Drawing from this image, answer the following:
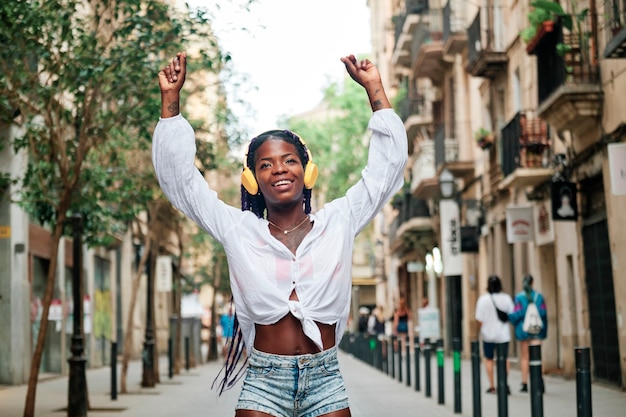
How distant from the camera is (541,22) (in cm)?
2206

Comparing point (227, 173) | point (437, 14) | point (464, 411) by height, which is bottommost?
point (464, 411)

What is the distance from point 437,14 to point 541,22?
18.1 meters

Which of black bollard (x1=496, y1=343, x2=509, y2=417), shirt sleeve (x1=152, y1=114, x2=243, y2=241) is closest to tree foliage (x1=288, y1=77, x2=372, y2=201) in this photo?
black bollard (x1=496, y1=343, x2=509, y2=417)

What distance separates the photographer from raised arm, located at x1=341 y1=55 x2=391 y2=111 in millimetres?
5000

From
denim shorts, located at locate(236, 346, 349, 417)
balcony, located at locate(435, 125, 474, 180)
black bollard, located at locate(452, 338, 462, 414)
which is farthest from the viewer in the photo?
balcony, located at locate(435, 125, 474, 180)

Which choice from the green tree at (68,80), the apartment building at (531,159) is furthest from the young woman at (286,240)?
the apartment building at (531,159)

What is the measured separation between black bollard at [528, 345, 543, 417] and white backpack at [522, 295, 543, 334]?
29.0ft

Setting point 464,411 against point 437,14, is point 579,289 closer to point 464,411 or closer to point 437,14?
point 464,411

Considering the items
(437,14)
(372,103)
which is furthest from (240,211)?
(437,14)

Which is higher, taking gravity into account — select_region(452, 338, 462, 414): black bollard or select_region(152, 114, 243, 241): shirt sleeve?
select_region(152, 114, 243, 241): shirt sleeve

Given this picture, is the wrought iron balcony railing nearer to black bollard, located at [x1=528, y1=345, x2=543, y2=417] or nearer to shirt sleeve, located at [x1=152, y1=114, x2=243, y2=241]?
black bollard, located at [x1=528, y1=345, x2=543, y2=417]

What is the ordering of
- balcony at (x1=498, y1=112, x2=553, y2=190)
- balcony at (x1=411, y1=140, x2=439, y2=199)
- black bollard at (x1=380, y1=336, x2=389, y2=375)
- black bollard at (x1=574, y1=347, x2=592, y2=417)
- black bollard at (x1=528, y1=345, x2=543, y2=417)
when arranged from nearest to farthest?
1. black bollard at (x1=574, y1=347, x2=592, y2=417)
2. black bollard at (x1=528, y1=345, x2=543, y2=417)
3. balcony at (x1=498, y1=112, x2=553, y2=190)
4. black bollard at (x1=380, y1=336, x2=389, y2=375)
5. balcony at (x1=411, y1=140, x2=439, y2=199)

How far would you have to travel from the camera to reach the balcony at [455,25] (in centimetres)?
3581

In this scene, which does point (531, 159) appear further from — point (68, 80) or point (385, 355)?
point (68, 80)
